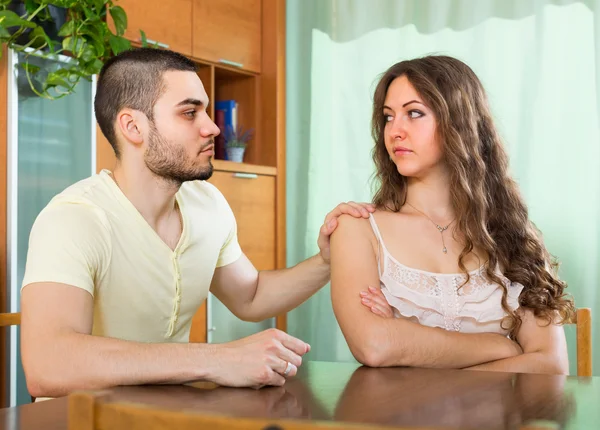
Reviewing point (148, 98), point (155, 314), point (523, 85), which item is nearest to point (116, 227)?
point (155, 314)

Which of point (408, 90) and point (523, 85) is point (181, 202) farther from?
point (523, 85)

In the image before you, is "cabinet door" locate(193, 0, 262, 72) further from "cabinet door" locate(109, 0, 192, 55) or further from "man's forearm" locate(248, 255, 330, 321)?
"man's forearm" locate(248, 255, 330, 321)

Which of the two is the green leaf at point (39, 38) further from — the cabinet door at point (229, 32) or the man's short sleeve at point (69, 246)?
the man's short sleeve at point (69, 246)

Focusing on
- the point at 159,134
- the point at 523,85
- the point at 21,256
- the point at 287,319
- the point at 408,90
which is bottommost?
the point at 287,319

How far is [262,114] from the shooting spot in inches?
178

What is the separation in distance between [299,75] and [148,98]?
8.93 ft

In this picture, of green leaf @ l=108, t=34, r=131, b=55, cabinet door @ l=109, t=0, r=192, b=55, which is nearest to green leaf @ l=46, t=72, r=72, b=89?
green leaf @ l=108, t=34, r=131, b=55

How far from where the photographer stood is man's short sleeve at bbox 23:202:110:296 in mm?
Answer: 1516

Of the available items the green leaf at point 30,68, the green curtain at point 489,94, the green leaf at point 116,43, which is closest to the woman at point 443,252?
the green leaf at point 116,43

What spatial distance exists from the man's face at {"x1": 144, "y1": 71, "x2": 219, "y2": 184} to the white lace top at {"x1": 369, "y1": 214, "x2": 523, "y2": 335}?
528 millimetres

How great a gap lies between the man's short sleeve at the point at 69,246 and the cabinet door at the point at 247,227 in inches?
89.0

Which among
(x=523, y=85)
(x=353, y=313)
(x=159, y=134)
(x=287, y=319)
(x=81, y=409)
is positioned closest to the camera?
(x=81, y=409)

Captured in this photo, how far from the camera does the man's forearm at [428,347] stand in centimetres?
161

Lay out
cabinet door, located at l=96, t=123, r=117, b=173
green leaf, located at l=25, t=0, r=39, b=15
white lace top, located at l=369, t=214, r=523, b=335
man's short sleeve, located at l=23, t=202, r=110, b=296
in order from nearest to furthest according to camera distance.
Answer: man's short sleeve, located at l=23, t=202, r=110, b=296
white lace top, located at l=369, t=214, r=523, b=335
green leaf, located at l=25, t=0, r=39, b=15
cabinet door, located at l=96, t=123, r=117, b=173
